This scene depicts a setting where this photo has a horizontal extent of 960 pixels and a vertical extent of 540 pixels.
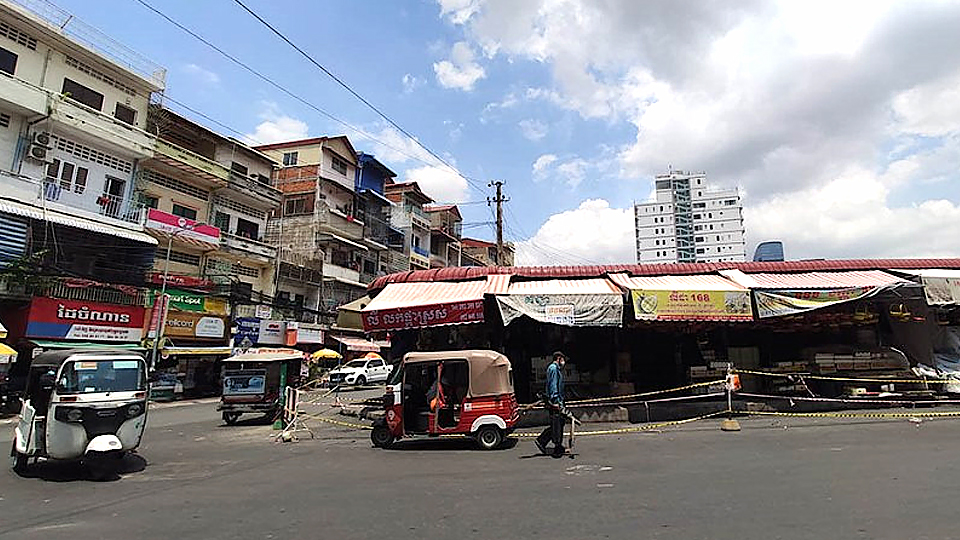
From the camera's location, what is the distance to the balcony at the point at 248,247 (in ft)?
106

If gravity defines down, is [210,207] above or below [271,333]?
above

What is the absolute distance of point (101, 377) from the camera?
29.0 feet

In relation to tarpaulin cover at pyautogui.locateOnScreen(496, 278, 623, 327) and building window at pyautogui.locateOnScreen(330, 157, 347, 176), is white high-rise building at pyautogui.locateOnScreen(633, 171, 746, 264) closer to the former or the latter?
building window at pyautogui.locateOnScreen(330, 157, 347, 176)

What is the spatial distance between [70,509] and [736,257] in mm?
109665

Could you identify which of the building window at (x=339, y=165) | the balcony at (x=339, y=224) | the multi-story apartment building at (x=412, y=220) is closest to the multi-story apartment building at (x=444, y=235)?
the multi-story apartment building at (x=412, y=220)

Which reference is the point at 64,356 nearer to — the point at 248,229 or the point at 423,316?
the point at 423,316

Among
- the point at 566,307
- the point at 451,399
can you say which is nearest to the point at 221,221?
the point at 566,307

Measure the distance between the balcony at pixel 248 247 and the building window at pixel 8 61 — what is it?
11.6 meters

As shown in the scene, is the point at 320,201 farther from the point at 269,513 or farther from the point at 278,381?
the point at 269,513

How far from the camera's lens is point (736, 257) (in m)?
103

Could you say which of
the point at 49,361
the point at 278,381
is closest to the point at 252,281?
the point at 278,381

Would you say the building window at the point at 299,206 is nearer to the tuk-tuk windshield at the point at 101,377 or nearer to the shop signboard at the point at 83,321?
the shop signboard at the point at 83,321

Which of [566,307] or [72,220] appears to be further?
[72,220]

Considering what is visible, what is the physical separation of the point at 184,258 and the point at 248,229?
17.9ft
